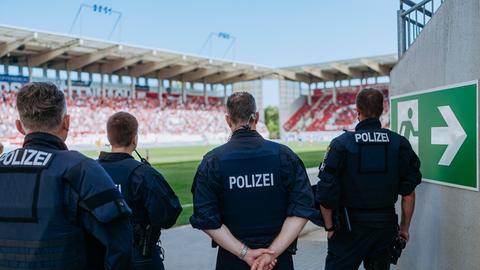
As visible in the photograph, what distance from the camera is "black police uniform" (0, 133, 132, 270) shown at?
2.08m

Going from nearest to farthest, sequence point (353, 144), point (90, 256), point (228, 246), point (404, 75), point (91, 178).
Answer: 1. point (91, 178)
2. point (90, 256)
3. point (228, 246)
4. point (353, 144)
5. point (404, 75)

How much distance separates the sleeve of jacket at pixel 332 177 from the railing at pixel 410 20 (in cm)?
199

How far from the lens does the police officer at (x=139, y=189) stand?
322 centimetres

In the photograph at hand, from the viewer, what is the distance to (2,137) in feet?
107

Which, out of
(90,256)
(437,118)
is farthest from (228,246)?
(437,118)

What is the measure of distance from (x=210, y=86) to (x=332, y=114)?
1596 centimetres

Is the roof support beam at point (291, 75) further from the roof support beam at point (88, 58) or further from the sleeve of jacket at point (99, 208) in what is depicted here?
the sleeve of jacket at point (99, 208)

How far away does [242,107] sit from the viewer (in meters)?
2.91

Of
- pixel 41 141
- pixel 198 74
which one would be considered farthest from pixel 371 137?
pixel 198 74

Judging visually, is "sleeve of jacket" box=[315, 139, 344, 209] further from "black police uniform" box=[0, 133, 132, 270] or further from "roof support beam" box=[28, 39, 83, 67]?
"roof support beam" box=[28, 39, 83, 67]

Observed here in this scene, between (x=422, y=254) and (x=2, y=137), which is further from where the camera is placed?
(x=2, y=137)

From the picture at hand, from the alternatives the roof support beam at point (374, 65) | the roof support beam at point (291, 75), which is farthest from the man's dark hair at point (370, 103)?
the roof support beam at point (291, 75)

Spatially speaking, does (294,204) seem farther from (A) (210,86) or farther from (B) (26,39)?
(A) (210,86)

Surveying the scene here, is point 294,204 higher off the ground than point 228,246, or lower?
higher
